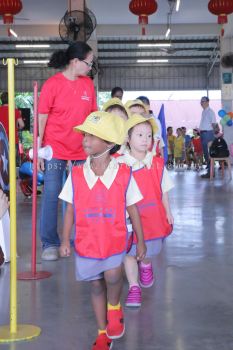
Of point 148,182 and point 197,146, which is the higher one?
point 197,146

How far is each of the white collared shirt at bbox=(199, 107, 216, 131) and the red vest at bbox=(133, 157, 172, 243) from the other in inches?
323

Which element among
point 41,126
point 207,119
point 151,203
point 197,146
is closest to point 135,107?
point 41,126

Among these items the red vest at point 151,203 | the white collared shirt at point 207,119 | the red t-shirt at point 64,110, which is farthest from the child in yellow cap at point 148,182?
the white collared shirt at point 207,119

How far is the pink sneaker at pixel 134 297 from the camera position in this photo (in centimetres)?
266

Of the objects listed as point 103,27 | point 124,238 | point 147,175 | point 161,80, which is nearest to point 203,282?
point 147,175

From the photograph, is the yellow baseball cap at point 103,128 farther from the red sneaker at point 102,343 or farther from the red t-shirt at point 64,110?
the red t-shirt at point 64,110

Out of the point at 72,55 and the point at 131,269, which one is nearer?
the point at 131,269

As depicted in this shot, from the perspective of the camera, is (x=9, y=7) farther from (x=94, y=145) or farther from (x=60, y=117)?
(x=94, y=145)

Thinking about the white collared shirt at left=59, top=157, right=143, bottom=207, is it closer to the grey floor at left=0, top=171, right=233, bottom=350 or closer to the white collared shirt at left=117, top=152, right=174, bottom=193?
the grey floor at left=0, top=171, right=233, bottom=350

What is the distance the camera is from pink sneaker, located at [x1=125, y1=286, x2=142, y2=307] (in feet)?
8.74

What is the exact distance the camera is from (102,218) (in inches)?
83.9

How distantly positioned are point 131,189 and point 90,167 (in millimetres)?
167

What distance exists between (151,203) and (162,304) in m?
0.47

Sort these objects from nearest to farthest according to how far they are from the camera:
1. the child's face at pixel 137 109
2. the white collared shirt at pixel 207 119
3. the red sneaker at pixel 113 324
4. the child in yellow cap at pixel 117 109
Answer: the red sneaker at pixel 113 324 → the child in yellow cap at pixel 117 109 → the child's face at pixel 137 109 → the white collared shirt at pixel 207 119
